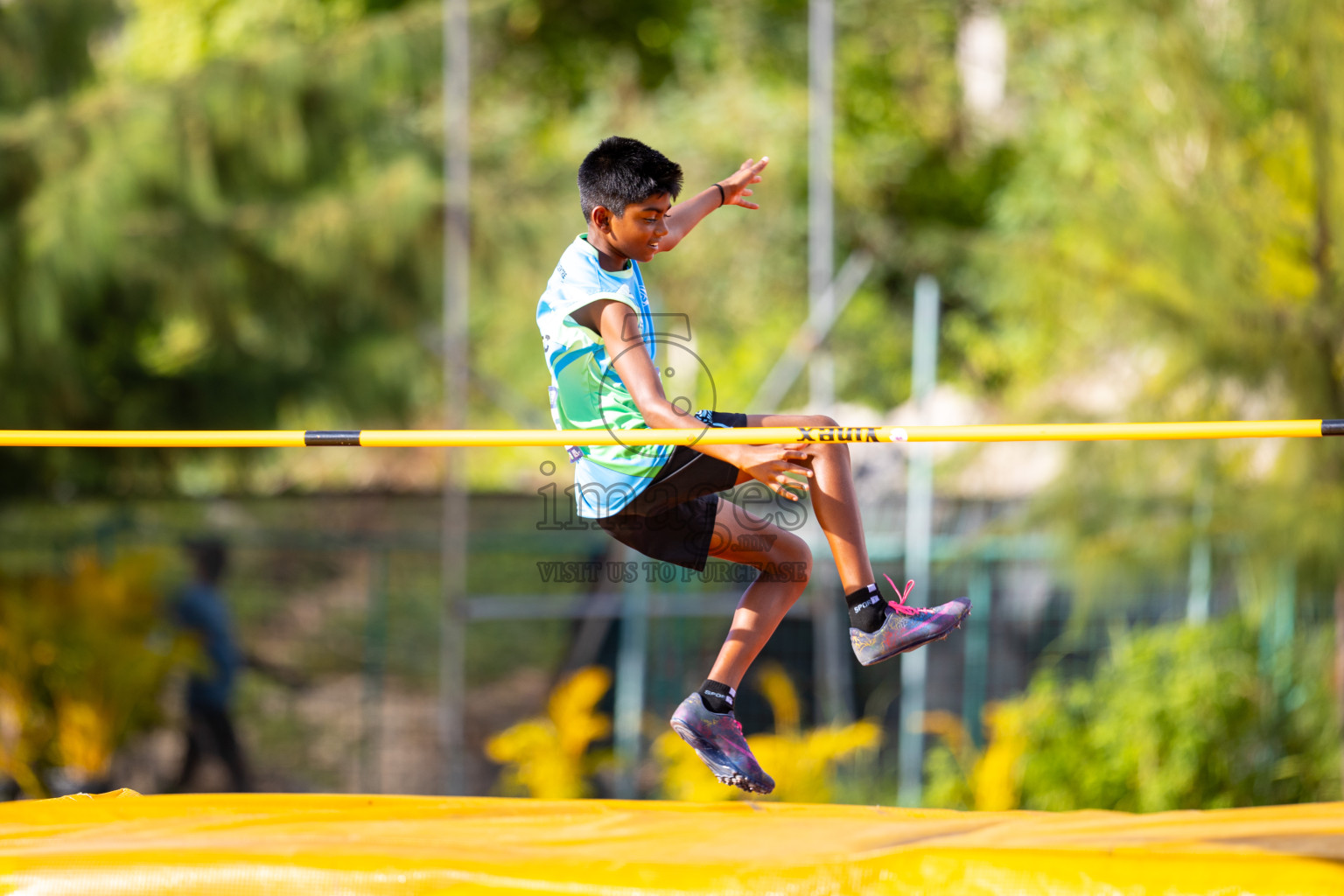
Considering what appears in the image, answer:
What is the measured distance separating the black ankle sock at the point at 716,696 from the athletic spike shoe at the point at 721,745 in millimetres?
11

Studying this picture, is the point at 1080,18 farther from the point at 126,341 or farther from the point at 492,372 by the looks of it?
the point at 126,341

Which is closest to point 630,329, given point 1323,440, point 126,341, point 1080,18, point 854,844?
point 854,844

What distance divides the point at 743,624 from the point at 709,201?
1.13 metres

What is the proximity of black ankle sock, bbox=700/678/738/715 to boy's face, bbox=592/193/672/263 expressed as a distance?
107cm

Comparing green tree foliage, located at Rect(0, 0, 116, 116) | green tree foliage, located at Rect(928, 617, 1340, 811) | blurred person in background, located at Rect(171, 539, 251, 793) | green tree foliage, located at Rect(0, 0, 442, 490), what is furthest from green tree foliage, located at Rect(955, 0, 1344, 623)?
green tree foliage, located at Rect(0, 0, 116, 116)

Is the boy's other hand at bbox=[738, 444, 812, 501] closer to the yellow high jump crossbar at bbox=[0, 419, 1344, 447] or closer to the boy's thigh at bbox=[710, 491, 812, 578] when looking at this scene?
the yellow high jump crossbar at bbox=[0, 419, 1344, 447]

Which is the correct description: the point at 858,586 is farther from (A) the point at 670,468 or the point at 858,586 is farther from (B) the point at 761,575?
(A) the point at 670,468

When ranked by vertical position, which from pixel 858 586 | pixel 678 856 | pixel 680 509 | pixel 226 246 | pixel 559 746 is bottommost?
pixel 559 746

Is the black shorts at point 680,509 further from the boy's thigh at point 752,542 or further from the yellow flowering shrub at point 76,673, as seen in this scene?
the yellow flowering shrub at point 76,673

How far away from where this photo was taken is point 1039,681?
6273mm

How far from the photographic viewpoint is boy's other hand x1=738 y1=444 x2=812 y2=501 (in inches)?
124

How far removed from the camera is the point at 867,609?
333 cm

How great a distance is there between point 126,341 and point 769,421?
5.43 metres

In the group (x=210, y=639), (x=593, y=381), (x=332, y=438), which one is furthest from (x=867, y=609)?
(x=210, y=639)
